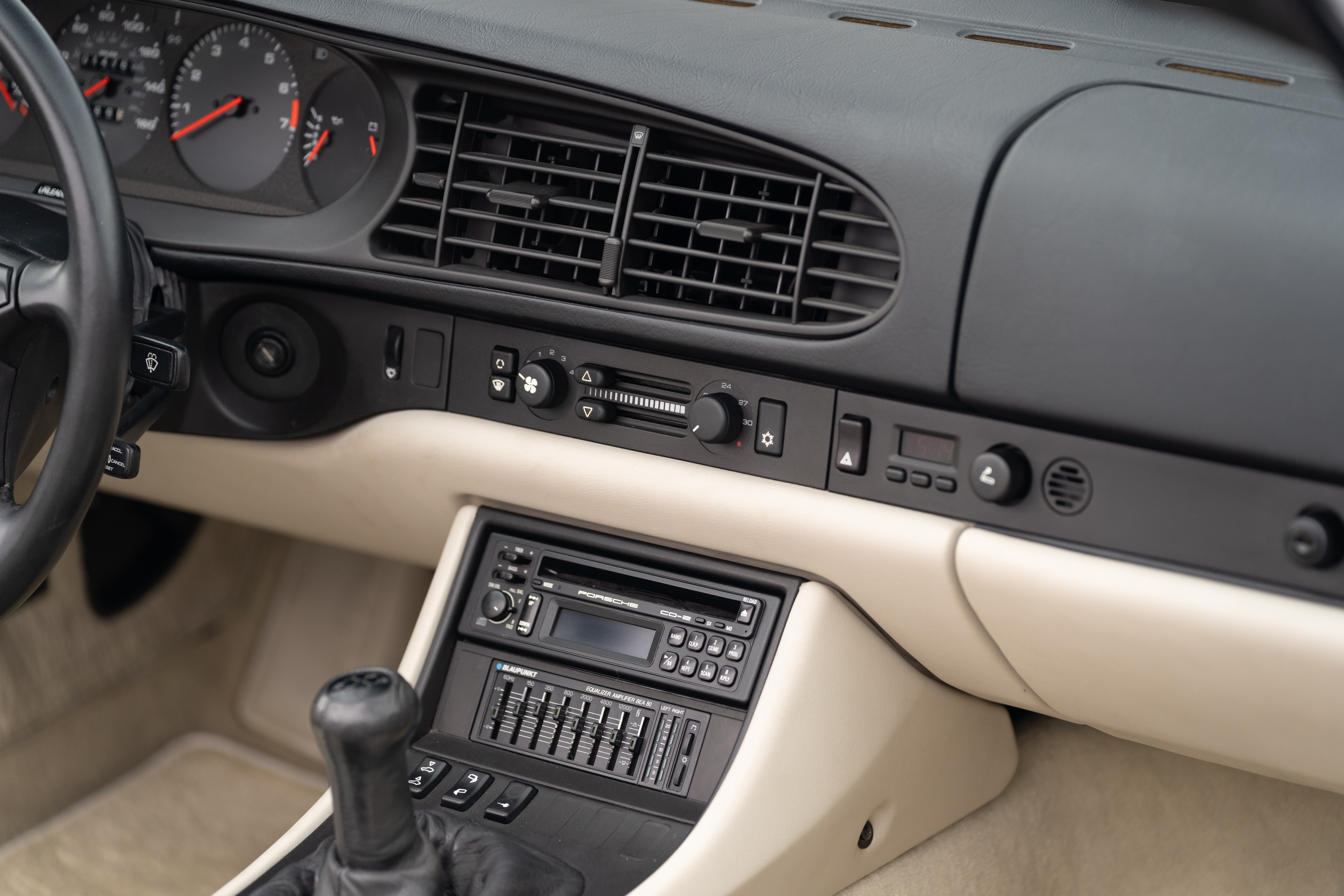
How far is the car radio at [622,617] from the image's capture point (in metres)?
1.32

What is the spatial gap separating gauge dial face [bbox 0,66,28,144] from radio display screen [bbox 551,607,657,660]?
91 centimetres

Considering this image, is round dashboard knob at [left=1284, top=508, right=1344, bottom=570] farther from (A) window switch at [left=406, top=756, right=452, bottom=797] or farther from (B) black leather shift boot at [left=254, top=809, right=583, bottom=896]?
(A) window switch at [left=406, top=756, right=452, bottom=797]

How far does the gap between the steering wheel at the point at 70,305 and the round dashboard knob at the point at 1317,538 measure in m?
0.98

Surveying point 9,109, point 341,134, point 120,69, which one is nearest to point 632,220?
point 341,134

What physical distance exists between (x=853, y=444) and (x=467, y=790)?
52 centimetres

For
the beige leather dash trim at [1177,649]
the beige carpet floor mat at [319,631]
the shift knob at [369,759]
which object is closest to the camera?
the shift knob at [369,759]

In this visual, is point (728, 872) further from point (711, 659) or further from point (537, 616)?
point (537, 616)

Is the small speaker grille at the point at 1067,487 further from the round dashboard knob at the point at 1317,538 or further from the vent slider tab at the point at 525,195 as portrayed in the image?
the vent slider tab at the point at 525,195

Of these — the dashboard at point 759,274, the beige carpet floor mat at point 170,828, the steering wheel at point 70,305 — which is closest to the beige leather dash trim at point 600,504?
the dashboard at point 759,274

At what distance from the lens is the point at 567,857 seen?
1219mm

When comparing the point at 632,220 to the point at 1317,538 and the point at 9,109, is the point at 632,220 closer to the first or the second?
the point at 1317,538

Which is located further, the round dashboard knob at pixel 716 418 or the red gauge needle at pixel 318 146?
the red gauge needle at pixel 318 146

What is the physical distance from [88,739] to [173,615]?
0.77 ft

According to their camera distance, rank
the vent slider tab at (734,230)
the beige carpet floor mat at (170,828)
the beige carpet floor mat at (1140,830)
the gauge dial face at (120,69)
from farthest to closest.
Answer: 1. the beige carpet floor mat at (170,828)
2. the beige carpet floor mat at (1140,830)
3. the gauge dial face at (120,69)
4. the vent slider tab at (734,230)
